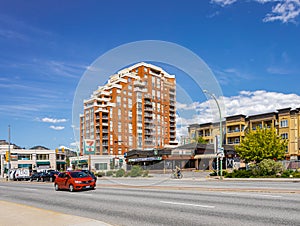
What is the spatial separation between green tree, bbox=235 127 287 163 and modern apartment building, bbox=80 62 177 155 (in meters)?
41.2

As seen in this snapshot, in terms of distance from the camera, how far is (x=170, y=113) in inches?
764

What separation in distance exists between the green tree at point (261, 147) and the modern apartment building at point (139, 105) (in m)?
41.2

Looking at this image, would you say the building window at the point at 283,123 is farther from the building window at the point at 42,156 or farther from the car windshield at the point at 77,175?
the building window at the point at 42,156

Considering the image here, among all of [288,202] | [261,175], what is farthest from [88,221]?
[261,175]

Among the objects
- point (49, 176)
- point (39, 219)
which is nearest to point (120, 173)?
point (49, 176)

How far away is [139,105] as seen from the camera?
61.4 ft

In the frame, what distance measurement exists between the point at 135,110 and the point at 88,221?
8799mm

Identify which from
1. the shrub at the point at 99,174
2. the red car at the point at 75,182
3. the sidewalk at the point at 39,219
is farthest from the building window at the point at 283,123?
the sidewalk at the point at 39,219

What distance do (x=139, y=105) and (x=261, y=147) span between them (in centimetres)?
4371

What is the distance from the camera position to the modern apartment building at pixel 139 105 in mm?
18203

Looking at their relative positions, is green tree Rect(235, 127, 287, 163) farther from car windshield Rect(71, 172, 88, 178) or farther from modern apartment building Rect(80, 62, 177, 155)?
modern apartment building Rect(80, 62, 177, 155)

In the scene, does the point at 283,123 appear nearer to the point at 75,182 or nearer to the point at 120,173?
the point at 120,173

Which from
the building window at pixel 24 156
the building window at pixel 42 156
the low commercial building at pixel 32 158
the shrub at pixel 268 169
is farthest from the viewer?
the building window at pixel 42 156

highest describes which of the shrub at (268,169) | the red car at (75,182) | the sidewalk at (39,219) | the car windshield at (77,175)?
the sidewalk at (39,219)
